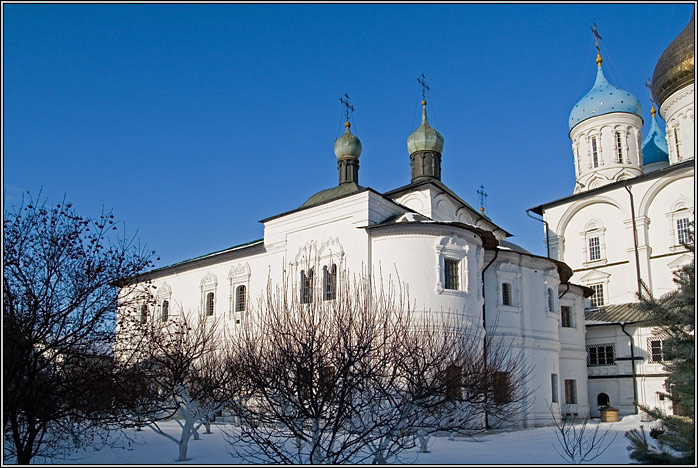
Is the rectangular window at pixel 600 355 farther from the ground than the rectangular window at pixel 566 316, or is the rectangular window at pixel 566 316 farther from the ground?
the rectangular window at pixel 566 316

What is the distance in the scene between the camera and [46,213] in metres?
10.5

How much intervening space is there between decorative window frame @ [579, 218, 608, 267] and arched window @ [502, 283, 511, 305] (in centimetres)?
880

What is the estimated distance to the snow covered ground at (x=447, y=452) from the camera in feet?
40.2

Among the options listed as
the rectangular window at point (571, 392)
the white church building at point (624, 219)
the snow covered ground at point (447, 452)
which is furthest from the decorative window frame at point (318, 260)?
the white church building at point (624, 219)

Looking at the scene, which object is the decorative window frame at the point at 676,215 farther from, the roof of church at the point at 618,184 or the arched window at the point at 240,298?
the arched window at the point at 240,298

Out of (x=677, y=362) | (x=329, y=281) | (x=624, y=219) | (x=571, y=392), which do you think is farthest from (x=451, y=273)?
(x=624, y=219)

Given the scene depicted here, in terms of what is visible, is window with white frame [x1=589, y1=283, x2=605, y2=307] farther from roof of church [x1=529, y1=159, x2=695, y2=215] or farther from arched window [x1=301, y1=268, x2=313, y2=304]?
arched window [x1=301, y1=268, x2=313, y2=304]

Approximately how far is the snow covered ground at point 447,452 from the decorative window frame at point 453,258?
4315 millimetres

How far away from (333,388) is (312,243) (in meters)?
12.5

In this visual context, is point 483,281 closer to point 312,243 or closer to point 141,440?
point 312,243

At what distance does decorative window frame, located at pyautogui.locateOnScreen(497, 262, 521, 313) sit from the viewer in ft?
70.5

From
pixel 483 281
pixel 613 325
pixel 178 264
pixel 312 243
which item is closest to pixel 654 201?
pixel 613 325

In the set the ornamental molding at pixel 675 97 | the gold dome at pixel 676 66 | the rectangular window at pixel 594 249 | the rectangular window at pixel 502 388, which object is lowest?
the rectangular window at pixel 502 388

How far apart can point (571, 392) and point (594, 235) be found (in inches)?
331
